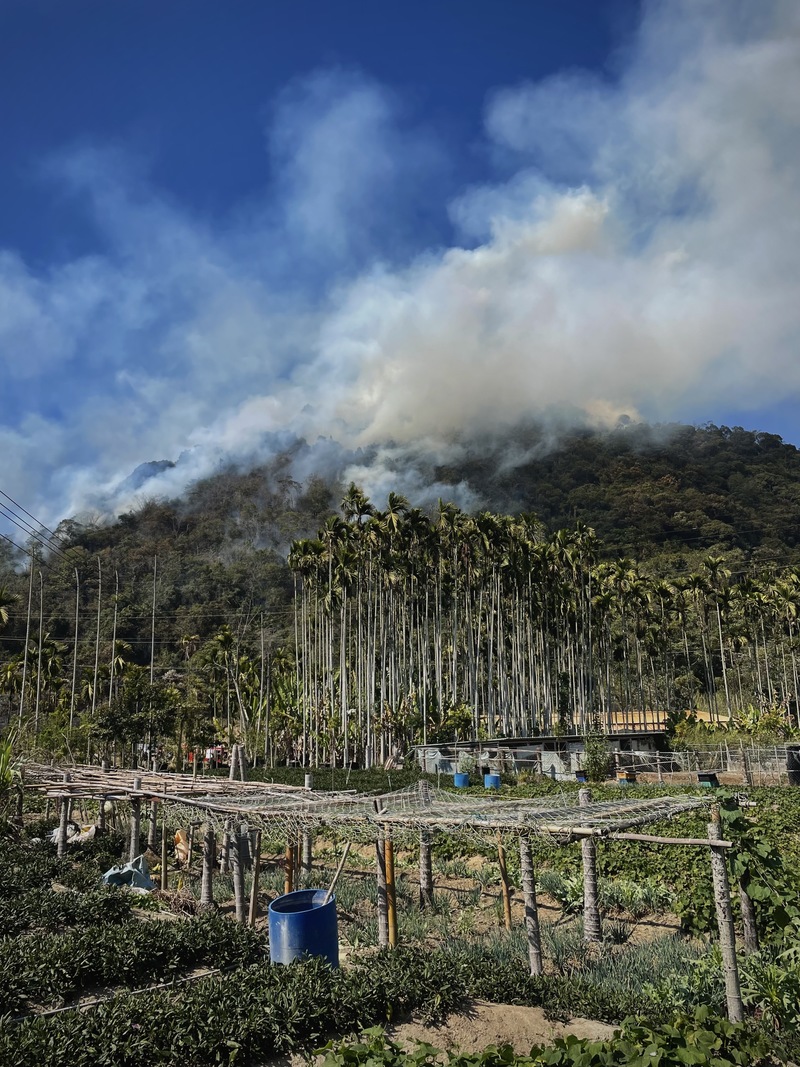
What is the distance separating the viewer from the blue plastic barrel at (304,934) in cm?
1028

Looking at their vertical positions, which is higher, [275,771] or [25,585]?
[25,585]

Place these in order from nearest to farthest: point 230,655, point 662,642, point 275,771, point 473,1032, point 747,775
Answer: point 473,1032 → point 747,775 → point 275,771 → point 230,655 → point 662,642

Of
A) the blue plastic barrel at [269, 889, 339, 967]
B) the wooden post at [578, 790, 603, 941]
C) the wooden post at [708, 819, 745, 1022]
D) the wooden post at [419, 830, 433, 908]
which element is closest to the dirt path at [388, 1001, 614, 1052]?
the wooden post at [708, 819, 745, 1022]

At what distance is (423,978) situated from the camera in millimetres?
9281

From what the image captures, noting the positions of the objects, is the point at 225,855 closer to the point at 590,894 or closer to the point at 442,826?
the point at 442,826

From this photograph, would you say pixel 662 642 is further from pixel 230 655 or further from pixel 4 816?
pixel 4 816

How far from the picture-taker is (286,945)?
10.3m

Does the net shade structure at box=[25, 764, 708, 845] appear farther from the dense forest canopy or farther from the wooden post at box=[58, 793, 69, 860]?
the dense forest canopy

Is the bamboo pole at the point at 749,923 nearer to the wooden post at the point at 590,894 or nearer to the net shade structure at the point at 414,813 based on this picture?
the net shade structure at the point at 414,813

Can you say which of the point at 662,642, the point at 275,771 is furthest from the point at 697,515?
the point at 275,771

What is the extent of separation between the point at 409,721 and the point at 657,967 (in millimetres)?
37598

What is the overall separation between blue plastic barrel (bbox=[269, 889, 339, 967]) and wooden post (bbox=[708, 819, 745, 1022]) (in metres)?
5.02

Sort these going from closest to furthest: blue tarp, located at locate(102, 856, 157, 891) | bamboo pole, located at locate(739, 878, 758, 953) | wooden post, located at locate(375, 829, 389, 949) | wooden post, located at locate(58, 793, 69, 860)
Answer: bamboo pole, located at locate(739, 878, 758, 953) < wooden post, located at locate(375, 829, 389, 949) < blue tarp, located at locate(102, 856, 157, 891) < wooden post, located at locate(58, 793, 69, 860)

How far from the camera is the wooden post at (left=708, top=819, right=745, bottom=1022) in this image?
835cm
